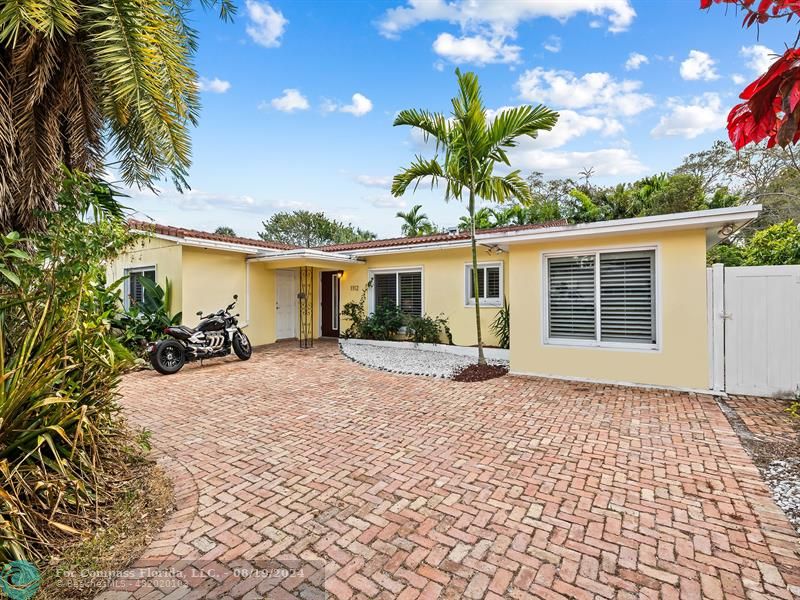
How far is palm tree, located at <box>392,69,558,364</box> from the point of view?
25.5 ft

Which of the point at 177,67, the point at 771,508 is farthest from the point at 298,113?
the point at 771,508

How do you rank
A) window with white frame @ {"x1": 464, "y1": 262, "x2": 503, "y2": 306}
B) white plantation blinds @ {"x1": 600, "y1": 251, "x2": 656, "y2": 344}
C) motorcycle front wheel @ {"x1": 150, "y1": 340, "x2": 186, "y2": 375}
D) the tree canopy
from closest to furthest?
white plantation blinds @ {"x1": 600, "y1": 251, "x2": 656, "y2": 344} < motorcycle front wheel @ {"x1": 150, "y1": 340, "x2": 186, "y2": 375} < window with white frame @ {"x1": 464, "y1": 262, "x2": 503, "y2": 306} < the tree canopy

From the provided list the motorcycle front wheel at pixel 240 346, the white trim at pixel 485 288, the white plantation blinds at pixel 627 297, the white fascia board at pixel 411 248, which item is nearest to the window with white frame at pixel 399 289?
the white fascia board at pixel 411 248

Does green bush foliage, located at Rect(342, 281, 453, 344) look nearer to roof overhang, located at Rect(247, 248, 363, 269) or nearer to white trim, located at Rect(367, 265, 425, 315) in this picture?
white trim, located at Rect(367, 265, 425, 315)

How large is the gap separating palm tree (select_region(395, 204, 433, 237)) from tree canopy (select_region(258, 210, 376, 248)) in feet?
33.7

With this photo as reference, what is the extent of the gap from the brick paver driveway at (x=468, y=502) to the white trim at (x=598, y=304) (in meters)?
1.30

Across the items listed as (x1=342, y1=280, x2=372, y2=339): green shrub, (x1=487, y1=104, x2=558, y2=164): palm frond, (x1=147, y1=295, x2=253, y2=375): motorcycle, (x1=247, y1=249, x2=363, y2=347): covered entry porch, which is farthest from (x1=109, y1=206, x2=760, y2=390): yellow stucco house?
(x1=487, y1=104, x2=558, y2=164): palm frond

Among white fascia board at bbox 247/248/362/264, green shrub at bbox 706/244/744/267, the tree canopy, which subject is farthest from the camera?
the tree canopy

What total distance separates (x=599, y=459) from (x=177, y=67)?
603cm

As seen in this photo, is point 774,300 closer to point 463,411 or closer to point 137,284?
point 463,411

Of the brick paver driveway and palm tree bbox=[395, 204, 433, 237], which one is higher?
palm tree bbox=[395, 204, 433, 237]

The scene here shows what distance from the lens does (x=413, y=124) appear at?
27.2 feet

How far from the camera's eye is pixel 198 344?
9023 millimetres

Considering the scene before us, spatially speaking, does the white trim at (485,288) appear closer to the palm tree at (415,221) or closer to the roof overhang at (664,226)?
the roof overhang at (664,226)
